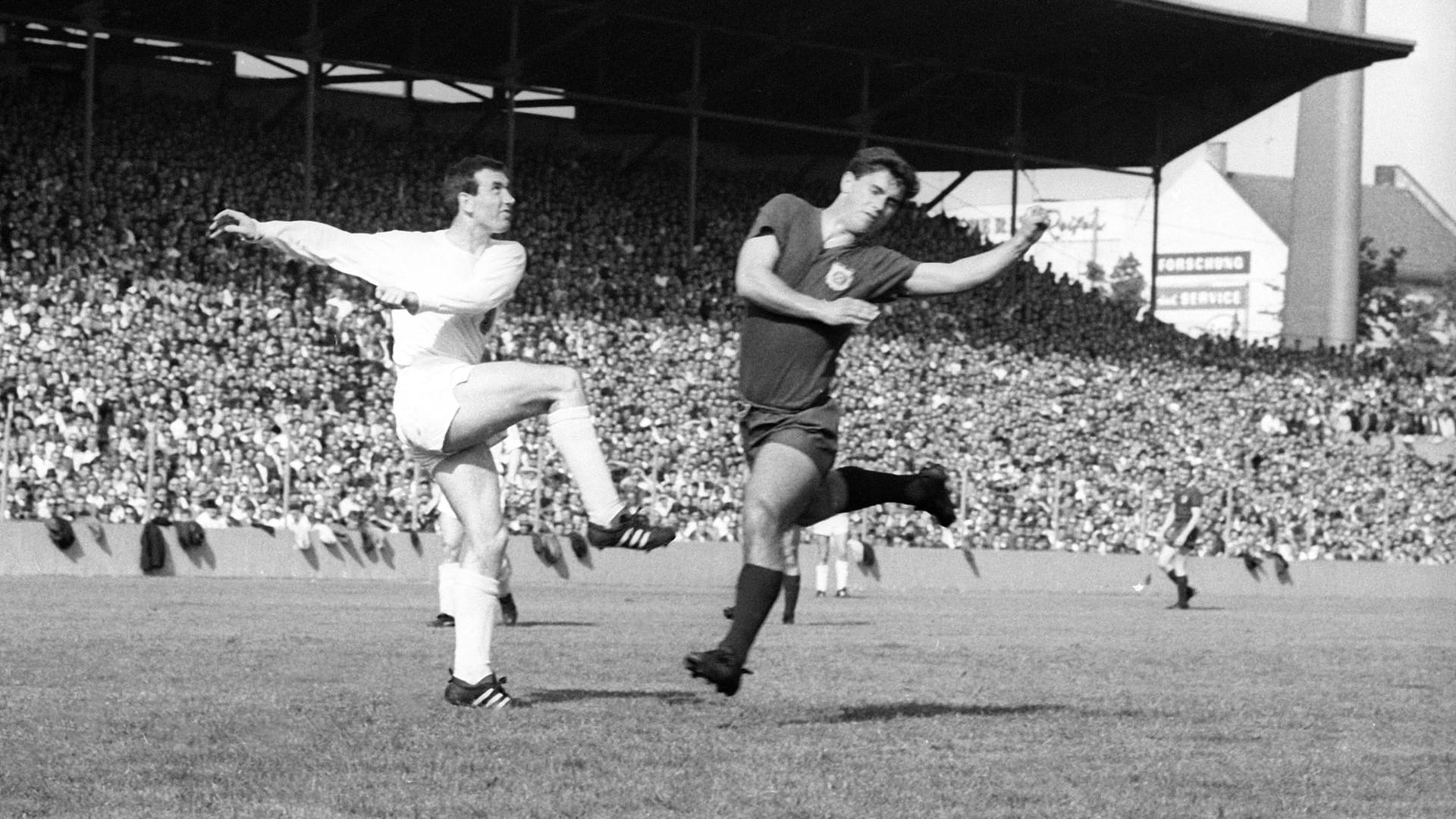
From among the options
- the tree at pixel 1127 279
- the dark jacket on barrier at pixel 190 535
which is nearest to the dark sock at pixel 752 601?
the dark jacket on barrier at pixel 190 535

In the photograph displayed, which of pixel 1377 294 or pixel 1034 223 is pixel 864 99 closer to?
pixel 1377 294

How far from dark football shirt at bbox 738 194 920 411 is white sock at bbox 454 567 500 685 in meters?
1.32

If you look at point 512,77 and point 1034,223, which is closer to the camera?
point 1034,223

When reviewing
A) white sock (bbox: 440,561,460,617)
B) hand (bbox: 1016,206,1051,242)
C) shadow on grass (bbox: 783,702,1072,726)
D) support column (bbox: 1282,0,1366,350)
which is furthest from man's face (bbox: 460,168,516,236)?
support column (bbox: 1282,0,1366,350)

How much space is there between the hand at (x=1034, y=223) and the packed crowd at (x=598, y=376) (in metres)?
19.2

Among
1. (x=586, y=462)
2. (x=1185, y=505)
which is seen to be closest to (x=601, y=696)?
(x=586, y=462)

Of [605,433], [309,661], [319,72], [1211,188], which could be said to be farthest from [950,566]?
[1211,188]

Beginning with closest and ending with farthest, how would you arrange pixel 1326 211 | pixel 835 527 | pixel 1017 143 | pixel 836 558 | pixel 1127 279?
pixel 835 527 → pixel 836 558 → pixel 1017 143 → pixel 1326 211 → pixel 1127 279

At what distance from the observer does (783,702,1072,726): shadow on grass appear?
8234 millimetres

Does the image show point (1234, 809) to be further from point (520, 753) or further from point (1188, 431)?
point (1188, 431)

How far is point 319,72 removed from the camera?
3888 cm

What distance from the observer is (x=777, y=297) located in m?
7.96

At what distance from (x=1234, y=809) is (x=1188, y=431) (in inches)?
1426

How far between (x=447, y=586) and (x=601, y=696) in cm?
490
